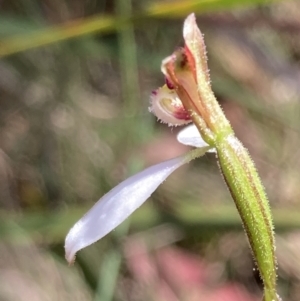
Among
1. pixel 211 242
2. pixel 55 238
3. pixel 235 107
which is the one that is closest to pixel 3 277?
pixel 55 238

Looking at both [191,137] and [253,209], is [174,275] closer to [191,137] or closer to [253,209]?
[191,137]

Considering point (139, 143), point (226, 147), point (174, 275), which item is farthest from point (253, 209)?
point (174, 275)

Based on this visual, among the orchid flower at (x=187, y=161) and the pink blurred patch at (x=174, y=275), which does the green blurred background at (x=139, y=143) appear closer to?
the pink blurred patch at (x=174, y=275)

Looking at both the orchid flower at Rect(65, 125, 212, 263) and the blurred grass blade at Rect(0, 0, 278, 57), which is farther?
the blurred grass blade at Rect(0, 0, 278, 57)

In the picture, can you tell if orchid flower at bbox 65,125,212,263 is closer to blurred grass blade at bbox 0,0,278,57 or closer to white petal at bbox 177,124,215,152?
white petal at bbox 177,124,215,152

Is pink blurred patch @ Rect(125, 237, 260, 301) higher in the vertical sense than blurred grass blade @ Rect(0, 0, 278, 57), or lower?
lower

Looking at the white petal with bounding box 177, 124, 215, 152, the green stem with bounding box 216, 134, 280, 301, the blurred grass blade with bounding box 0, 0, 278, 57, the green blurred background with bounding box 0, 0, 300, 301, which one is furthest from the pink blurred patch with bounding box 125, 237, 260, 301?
the green stem with bounding box 216, 134, 280, 301
